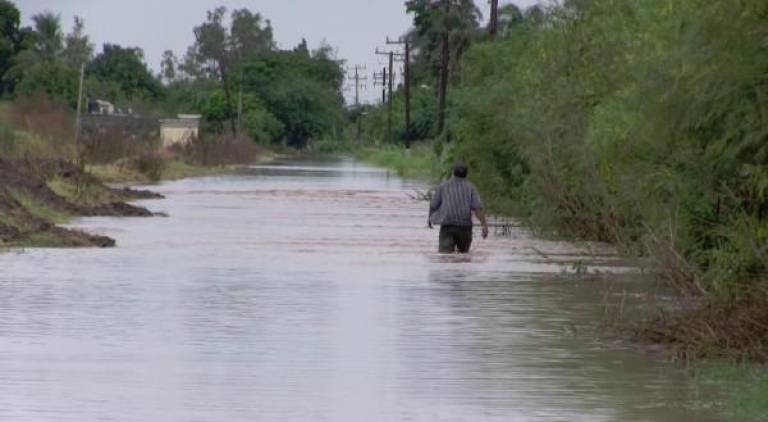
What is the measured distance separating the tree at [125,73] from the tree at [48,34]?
516cm

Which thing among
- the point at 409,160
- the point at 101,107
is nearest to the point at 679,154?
the point at 409,160

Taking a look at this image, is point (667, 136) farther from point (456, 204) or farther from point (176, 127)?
point (176, 127)

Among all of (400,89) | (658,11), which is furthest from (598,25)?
(400,89)

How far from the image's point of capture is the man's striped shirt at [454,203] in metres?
26.0

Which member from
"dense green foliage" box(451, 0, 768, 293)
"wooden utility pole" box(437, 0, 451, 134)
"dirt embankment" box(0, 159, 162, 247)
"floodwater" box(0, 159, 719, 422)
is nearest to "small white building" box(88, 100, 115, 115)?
"wooden utility pole" box(437, 0, 451, 134)

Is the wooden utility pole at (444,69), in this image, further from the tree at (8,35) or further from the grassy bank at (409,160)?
the tree at (8,35)

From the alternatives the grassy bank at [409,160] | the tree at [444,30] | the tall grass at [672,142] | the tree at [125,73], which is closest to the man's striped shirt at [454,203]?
the tall grass at [672,142]

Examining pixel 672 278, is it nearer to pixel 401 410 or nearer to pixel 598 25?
pixel 401 410

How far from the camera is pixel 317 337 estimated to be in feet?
52.4

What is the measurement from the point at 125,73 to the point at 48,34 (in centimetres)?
1270

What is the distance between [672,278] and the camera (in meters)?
14.8

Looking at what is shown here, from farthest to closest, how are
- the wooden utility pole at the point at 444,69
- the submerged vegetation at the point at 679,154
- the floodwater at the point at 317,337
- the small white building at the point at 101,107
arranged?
the small white building at the point at 101,107 → the wooden utility pole at the point at 444,69 → the submerged vegetation at the point at 679,154 → the floodwater at the point at 317,337

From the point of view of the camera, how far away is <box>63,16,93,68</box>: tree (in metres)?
164

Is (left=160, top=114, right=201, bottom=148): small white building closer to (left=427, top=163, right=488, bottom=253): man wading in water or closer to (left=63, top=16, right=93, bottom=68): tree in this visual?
(left=63, top=16, right=93, bottom=68): tree
